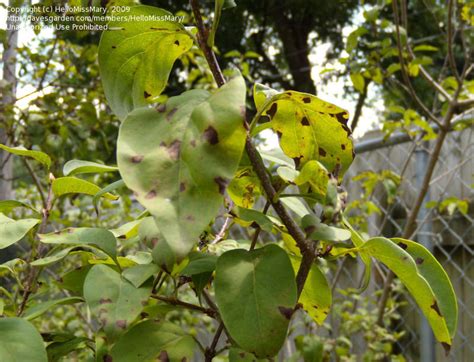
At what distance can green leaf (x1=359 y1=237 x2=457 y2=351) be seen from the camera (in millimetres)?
462

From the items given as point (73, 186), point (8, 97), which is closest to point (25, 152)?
point (73, 186)

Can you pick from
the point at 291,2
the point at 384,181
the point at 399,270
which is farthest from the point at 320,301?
the point at 291,2

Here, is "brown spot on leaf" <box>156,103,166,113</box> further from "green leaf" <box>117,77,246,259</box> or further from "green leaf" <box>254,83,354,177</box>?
"green leaf" <box>254,83,354,177</box>

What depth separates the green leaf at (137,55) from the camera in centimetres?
51

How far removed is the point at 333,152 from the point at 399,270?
117 millimetres

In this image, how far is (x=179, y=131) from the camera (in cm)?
41

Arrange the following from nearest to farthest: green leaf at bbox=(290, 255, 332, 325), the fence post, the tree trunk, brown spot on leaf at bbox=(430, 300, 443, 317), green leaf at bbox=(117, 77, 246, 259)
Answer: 1. green leaf at bbox=(117, 77, 246, 259)
2. brown spot on leaf at bbox=(430, 300, 443, 317)
3. green leaf at bbox=(290, 255, 332, 325)
4. the tree trunk
5. the fence post

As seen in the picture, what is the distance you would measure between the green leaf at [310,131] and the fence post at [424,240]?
1559 millimetres

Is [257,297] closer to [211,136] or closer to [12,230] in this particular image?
[211,136]

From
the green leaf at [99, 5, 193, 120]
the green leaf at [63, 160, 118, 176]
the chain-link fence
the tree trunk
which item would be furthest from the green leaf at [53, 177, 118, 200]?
the chain-link fence

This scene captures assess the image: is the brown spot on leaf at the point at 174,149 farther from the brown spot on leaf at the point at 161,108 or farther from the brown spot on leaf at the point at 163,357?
the brown spot on leaf at the point at 163,357

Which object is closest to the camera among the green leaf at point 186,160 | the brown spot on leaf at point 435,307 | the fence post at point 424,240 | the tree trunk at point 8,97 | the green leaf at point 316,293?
the green leaf at point 186,160

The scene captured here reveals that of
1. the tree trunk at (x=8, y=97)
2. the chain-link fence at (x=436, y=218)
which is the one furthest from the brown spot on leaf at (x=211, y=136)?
the chain-link fence at (x=436, y=218)

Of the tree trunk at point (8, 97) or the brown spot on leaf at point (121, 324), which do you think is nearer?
the brown spot on leaf at point (121, 324)
